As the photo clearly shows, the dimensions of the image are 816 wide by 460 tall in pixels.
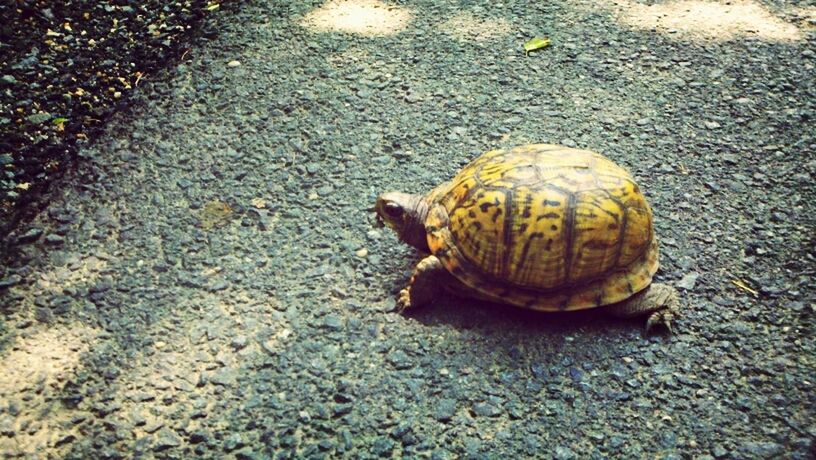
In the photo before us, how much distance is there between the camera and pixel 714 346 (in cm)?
245

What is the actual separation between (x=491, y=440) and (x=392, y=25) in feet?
8.87

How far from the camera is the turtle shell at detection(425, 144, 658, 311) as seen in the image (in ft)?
7.69

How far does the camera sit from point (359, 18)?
4141 mm

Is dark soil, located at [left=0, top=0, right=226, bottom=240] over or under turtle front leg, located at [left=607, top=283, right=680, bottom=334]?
over

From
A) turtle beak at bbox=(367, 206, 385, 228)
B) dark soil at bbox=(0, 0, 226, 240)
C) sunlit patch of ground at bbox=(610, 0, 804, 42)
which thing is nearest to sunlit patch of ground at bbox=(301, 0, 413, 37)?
dark soil at bbox=(0, 0, 226, 240)

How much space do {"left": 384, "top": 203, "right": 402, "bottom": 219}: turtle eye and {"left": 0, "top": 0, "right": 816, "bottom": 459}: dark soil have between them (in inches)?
9.3

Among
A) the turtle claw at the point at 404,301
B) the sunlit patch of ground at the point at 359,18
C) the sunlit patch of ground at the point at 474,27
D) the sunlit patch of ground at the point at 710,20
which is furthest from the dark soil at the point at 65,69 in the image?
the sunlit patch of ground at the point at 710,20

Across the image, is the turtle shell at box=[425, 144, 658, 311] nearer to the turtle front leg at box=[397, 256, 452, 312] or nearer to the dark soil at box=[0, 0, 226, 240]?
the turtle front leg at box=[397, 256, 452, 312]

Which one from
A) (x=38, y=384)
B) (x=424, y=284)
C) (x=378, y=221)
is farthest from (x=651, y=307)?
(x=38, y=384)

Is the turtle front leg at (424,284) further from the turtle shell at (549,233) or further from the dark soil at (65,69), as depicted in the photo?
the dark soil at (65,69)

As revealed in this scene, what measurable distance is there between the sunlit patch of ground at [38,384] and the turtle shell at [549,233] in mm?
1326

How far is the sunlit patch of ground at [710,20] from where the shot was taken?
397cm

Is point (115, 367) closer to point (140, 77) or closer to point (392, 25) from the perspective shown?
point (140, 77)

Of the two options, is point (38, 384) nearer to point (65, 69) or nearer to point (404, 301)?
point (404, 301)
